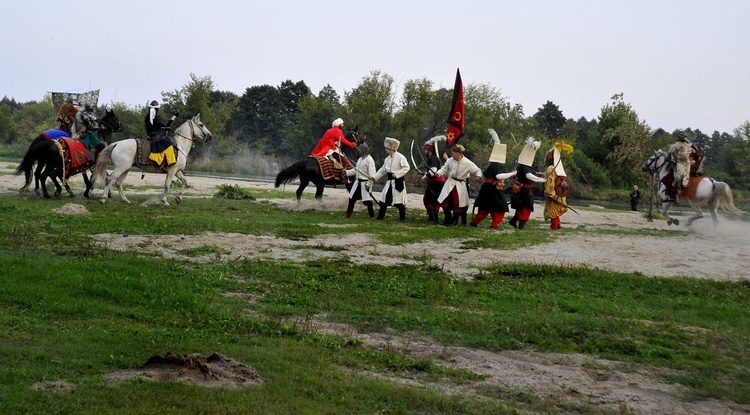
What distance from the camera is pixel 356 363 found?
262 inches

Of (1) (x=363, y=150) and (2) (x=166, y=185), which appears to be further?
(1) (x=363, y=150)

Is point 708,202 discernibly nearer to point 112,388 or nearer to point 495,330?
point 495,330

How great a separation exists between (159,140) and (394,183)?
595 cm

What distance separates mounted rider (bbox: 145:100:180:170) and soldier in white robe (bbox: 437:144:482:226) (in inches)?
269

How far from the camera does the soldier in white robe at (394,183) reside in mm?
19188

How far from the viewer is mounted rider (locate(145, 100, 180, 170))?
19.6 m

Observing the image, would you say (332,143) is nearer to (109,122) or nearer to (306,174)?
(306,174)

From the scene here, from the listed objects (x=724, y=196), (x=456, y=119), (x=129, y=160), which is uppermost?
(x=456, y=119)

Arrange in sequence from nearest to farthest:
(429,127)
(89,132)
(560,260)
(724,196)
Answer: (560,260)
(724,196)
(89,132)
(429,127)

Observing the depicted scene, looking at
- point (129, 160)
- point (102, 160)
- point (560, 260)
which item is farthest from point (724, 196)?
point (102, 160)

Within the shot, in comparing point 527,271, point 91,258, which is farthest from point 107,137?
point 527,271

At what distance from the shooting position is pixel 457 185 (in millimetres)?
18391

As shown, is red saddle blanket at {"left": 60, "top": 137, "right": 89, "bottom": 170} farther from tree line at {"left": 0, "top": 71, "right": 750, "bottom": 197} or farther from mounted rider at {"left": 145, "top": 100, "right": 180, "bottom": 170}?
tree line at {"left": 0, "top": 71, "right": 750, "bottom": 197}

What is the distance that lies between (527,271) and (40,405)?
7.94 meters
